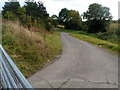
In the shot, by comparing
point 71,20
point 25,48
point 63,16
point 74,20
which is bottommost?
point 25,48

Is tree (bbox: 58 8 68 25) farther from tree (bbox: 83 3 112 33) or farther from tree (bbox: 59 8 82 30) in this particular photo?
tree (bbox: 83 3 112 33)

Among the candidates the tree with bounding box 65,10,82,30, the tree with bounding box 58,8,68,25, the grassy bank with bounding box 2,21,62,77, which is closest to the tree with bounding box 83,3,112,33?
the tree with bounding box 65,10,82,30

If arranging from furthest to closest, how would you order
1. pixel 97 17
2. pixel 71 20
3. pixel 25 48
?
pixel 71 20 → pixel 97 17 → pixel 25 48

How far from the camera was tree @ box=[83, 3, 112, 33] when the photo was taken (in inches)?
1608

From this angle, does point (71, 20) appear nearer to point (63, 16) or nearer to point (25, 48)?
point (63, 16)

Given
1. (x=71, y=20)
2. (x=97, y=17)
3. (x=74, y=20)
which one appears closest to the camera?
(x=97, y=17)

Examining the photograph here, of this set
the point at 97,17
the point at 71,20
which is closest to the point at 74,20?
the point at 71,20

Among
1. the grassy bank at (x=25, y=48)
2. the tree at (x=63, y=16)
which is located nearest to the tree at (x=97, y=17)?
the tree at (x=63, y=16)

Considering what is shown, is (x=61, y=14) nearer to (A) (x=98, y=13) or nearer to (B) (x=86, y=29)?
(B) (x=86, y=29)

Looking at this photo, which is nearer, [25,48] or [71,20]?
[25,48]

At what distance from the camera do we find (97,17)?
43.5 metres

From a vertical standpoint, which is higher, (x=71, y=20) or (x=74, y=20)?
(x=71, y=20)

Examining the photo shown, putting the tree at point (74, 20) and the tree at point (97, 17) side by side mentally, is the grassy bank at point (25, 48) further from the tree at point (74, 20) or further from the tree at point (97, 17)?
the tree at point (74, 20)

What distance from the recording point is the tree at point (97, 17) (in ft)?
134
